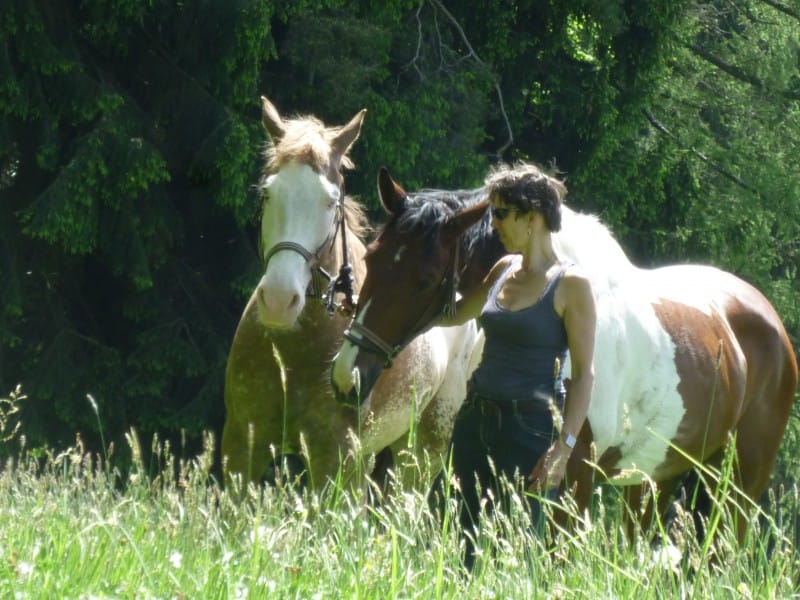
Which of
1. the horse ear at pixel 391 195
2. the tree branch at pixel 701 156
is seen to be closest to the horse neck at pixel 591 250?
the horse ear at pixel 391 195

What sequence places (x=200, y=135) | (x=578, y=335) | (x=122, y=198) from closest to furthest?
(x=578, y=335), (x=122, y=198), (x=200, y=135)

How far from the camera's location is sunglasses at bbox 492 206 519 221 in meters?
4.80

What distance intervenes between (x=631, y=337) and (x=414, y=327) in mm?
1237

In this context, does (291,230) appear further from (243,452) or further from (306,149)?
(243,452)

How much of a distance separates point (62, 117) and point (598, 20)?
200 inches

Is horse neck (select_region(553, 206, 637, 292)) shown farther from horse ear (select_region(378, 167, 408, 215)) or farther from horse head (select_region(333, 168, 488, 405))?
horse ear (select_region(378, 167, 408, 215))

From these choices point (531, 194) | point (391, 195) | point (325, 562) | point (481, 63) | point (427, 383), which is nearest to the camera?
point (325, 562)

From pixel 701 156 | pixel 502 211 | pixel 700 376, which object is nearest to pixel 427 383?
pixel 700 376

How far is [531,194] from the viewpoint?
4777 millimetres

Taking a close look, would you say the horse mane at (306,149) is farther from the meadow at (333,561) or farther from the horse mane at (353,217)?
the meadow at (333,561)

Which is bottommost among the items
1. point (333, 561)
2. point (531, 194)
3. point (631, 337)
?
point (631, 337)

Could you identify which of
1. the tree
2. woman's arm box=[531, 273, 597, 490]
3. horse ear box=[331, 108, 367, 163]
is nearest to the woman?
woman's arm box=[531, 273, 597, 490]

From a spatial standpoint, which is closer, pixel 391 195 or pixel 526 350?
pixel 526 350

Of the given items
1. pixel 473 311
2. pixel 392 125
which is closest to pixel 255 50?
pixel 392 125
